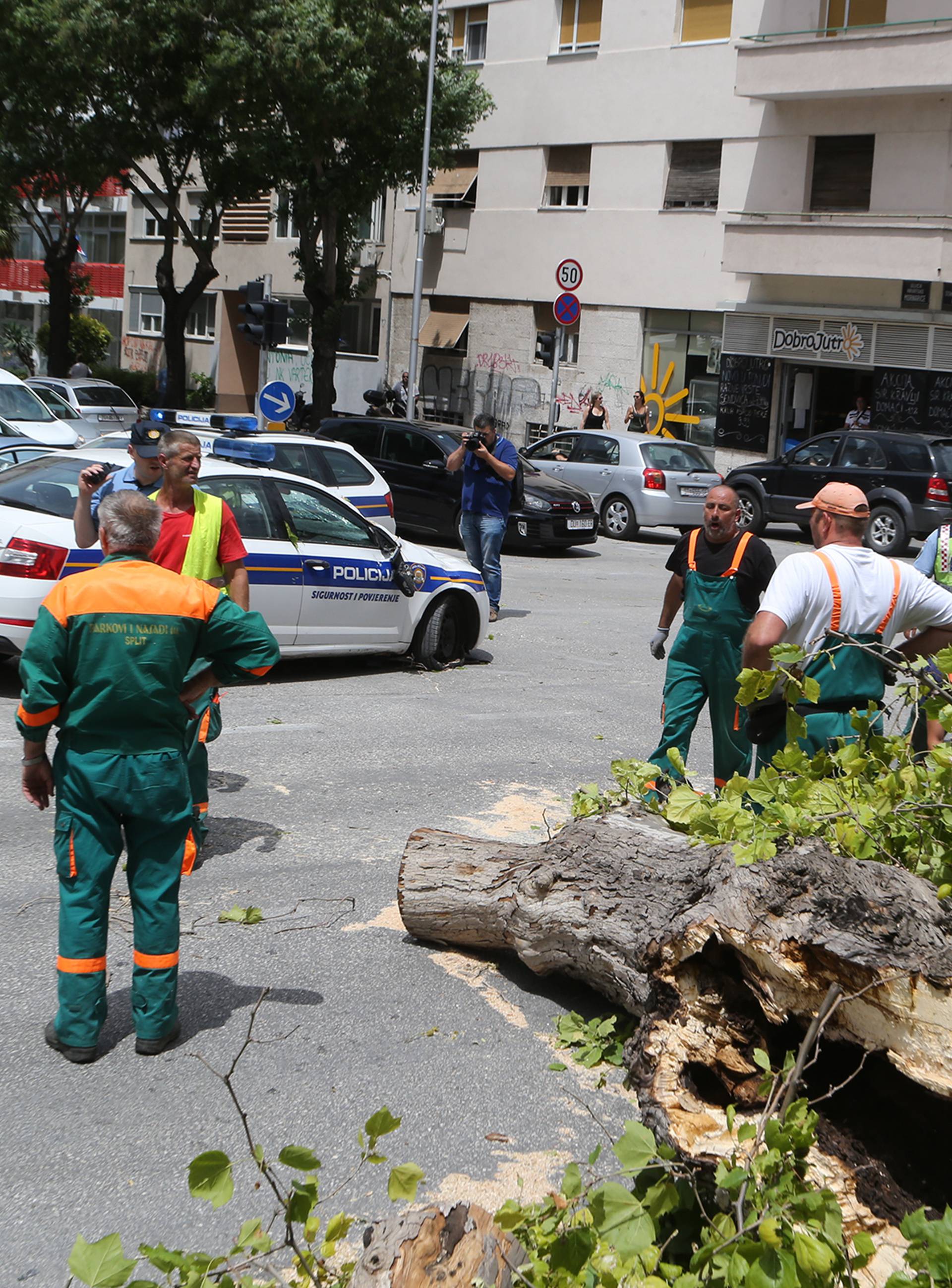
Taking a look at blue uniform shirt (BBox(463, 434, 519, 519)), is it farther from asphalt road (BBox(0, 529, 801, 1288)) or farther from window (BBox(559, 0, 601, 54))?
window (BBox(559, 0, 601, 54))

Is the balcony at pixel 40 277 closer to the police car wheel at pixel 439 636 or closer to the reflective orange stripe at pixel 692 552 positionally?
the police car wheel at pixel 439 636

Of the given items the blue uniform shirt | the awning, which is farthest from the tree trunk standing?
the blue uniform shirt

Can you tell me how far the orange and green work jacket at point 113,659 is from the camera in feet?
13.6

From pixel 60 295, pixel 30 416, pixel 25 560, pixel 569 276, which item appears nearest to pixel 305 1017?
pixel 25 560

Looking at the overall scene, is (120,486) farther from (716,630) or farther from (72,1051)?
(72,1051)

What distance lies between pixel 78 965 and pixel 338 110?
82.2 feet

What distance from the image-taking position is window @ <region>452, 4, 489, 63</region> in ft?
114

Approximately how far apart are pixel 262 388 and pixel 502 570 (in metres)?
3.70

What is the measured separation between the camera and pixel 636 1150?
10.3 ft

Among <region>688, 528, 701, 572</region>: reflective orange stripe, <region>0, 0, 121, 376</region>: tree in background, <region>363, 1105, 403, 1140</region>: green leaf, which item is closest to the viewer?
<region>363, 1105, 403, 1140</region>: green leaf

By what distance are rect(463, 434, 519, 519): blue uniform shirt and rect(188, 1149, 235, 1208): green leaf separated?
33.1 ft

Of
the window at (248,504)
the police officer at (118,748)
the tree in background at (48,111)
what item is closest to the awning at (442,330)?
the tree in background at (48,111)

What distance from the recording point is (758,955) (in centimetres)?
354

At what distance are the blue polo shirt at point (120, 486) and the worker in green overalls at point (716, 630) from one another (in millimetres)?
2651
